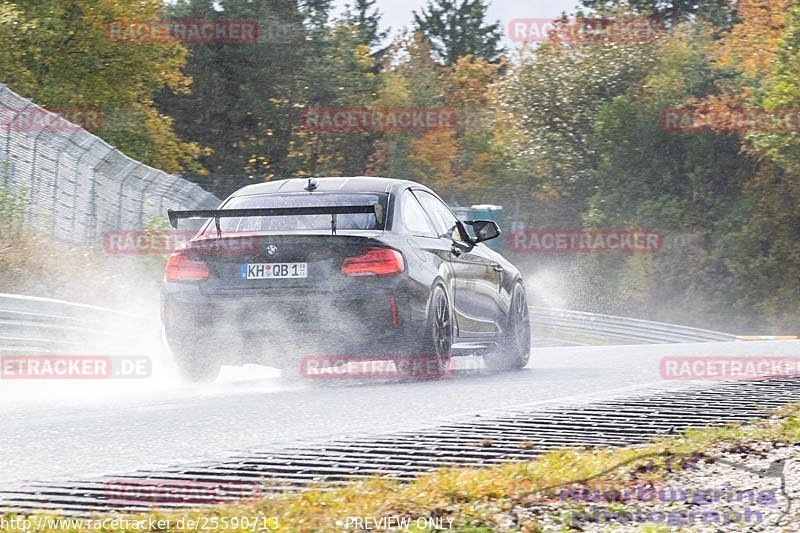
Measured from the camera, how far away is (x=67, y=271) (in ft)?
61.9

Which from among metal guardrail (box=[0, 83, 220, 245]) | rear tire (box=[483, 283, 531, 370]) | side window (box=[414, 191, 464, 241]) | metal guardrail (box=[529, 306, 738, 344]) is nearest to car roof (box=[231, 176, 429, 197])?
side window (box=[414, 191, 464, 241])

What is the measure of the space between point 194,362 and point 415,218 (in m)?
2.04

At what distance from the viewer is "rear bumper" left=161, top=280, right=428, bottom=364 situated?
9578 millimetres

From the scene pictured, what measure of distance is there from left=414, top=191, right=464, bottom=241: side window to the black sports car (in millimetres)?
643

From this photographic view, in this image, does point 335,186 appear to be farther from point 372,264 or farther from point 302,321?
point 302,321

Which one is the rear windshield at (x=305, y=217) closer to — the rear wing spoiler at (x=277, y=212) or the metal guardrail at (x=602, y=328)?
the rear wing spoiler at (x=277, y=212)

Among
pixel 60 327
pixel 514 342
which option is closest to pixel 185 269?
pixel 514 342

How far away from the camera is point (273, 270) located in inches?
380

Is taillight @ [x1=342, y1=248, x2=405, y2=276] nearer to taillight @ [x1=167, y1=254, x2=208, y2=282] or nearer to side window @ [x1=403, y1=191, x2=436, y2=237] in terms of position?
side window @ [x1=403, y1=191, x2=436, y2=237]

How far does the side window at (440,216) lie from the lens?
11133mm

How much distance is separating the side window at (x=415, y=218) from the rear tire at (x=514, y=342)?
1649 millimetres

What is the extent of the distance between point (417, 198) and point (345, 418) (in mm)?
3596

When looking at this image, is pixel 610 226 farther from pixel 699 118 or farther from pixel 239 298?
pixel 239 298

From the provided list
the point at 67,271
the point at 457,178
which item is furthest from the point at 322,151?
the point at 67,271
